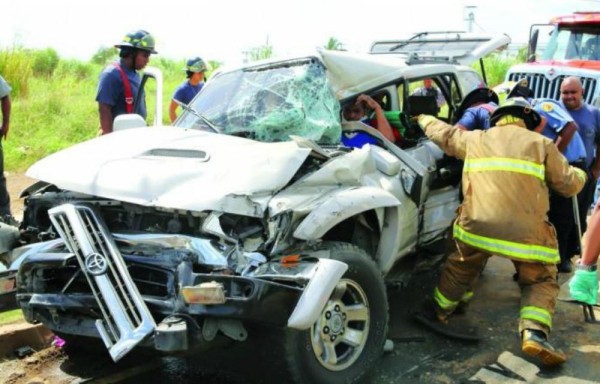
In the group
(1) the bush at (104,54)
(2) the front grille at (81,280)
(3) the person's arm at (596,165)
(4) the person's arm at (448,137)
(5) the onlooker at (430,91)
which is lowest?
(1) the bush at (104,54)

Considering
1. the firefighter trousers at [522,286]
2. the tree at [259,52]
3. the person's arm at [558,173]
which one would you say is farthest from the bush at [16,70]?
the person's arm at [558,173]

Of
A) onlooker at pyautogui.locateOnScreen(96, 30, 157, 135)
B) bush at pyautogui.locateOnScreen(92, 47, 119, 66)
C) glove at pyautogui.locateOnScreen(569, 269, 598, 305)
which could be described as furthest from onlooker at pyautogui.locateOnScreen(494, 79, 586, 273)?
bush at pyautogui.locateOnScreen(92, 47, 119, 66)

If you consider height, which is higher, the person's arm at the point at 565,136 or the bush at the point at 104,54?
the person's arm at the point at 565,136

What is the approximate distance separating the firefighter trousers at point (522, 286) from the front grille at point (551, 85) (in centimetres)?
557

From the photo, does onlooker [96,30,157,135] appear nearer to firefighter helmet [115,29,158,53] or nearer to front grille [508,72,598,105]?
firefighter helmet [115,29,158,53]

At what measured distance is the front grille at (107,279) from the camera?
301 centimetres

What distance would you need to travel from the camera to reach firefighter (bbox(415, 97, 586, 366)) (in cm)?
422

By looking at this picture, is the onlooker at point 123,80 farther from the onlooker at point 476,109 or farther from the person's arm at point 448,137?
the onlooker at point 476,109

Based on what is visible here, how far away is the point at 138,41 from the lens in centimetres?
612

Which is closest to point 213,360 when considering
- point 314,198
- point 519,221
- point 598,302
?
point 314,198

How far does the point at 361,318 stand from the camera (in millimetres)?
3701

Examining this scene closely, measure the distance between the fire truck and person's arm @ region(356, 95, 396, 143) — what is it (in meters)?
5.46

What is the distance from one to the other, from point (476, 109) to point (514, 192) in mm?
1227

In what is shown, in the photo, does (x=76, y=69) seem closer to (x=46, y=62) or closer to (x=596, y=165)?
(x=46, y=62)
